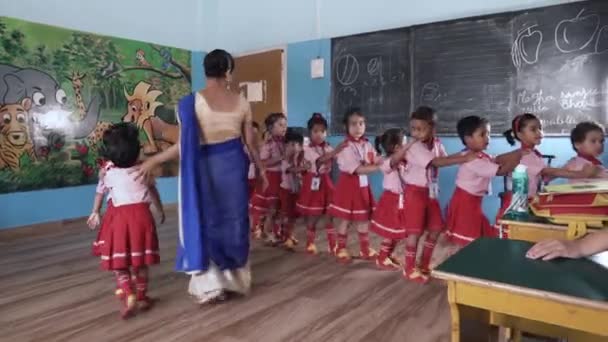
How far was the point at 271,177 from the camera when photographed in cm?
391

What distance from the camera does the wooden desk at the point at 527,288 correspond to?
3.16ft

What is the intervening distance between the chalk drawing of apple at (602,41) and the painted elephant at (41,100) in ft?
15.8

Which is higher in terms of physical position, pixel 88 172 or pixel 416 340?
pixel 88 172

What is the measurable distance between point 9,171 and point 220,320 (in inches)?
126

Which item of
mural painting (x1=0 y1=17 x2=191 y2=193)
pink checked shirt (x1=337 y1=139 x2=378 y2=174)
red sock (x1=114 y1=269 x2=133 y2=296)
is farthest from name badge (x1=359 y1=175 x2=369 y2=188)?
mural painting (x1=0 y1=17 x2=191 y2=193)

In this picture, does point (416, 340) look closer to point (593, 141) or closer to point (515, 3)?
point (593, 141)

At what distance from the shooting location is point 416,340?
205cm

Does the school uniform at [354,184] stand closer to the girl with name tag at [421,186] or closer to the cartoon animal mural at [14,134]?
the girl with name tag at [421,186]

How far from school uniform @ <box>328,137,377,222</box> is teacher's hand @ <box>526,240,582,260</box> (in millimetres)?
2017

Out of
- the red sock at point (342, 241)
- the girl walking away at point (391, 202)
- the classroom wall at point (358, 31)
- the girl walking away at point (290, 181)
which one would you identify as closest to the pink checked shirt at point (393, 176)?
the girl walking away at point (391, 202)

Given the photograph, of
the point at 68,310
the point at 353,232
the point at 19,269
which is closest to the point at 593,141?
the point at 353,232

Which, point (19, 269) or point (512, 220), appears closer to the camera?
point (512, 220)

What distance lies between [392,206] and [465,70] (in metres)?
1.79

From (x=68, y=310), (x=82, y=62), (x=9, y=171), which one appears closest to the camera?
(x=68, y=310)
